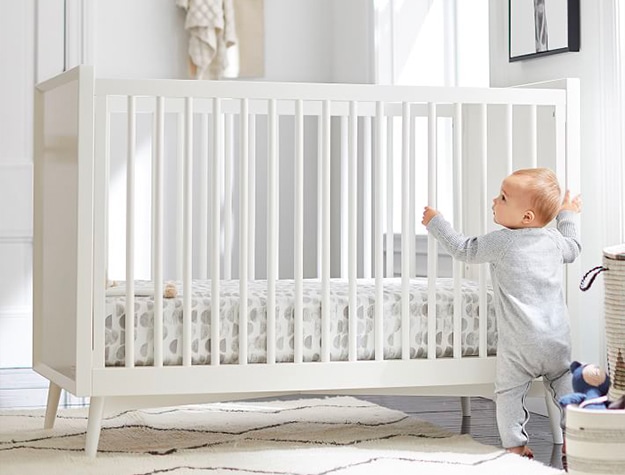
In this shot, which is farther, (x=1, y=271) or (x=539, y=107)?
(x=1, y=271)

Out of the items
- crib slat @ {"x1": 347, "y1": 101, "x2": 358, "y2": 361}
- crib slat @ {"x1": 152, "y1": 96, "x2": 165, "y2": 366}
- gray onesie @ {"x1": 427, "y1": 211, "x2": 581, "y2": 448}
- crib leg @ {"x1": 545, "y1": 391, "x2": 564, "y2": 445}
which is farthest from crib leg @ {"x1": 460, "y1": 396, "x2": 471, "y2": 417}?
crib slat @ {"x1": 152, "y1": 96, "x2": 165, "y2": 366}

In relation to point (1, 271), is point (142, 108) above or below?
above

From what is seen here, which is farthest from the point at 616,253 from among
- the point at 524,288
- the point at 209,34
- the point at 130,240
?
the point at 209,34

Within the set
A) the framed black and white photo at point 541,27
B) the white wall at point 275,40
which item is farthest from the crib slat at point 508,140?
the white wall at point 275,40

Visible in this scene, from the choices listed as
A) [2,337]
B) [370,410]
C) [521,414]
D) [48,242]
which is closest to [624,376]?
[521,414]

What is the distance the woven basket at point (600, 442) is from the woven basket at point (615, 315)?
0.51 ft

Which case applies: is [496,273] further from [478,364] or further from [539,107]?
[539,107]

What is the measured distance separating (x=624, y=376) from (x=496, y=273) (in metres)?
0.37

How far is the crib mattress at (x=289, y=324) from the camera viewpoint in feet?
6.92

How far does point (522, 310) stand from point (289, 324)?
487 mm

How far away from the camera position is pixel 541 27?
266 cm

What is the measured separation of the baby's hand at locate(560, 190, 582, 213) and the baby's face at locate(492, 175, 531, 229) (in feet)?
0.55

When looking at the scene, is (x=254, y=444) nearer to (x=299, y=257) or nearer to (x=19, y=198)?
(x=299, y=257)

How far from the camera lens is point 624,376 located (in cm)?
190
